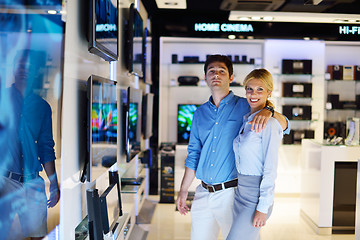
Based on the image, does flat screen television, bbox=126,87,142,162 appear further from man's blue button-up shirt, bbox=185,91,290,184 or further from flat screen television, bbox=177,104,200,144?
flat screen television, bbox=177,104,200,144

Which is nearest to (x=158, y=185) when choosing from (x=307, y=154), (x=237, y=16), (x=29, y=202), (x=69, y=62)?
(x=307, y=154)

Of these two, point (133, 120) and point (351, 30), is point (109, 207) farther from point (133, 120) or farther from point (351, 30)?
point (351, 30)

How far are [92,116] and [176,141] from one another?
4.62 m

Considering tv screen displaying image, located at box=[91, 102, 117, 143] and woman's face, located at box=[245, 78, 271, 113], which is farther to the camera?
woman's face, located at box=[245, 78, 271, 113]

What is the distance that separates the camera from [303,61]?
6.20m

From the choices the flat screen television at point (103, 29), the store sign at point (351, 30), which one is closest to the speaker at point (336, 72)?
the store sign at point (351, 30)

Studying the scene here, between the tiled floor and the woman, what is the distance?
2.14 metres

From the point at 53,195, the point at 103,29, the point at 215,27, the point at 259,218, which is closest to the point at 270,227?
the point at 259,218

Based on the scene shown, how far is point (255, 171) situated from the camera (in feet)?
7.18

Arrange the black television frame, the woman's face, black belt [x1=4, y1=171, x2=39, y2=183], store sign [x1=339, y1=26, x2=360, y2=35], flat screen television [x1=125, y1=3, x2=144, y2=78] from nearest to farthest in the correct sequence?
1. black belt [x1=4, y1=171, x2=39, y2=183]
2. the black television frame
3. the woman's face
4. flat screen television [x1=125, y1=3, x2=144, y2=78]
5. store sign [x1=339, y1=26, x2=360, y2=35]

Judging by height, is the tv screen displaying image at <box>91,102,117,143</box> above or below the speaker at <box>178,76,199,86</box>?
below

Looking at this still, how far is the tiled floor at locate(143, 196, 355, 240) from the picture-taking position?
4.29 meters

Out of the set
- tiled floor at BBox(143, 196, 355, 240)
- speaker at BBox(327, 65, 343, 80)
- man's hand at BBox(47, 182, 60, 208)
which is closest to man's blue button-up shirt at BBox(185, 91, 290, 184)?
man's hand at BBox(47, 182, 60, 208)

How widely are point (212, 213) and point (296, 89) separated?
439 cm
